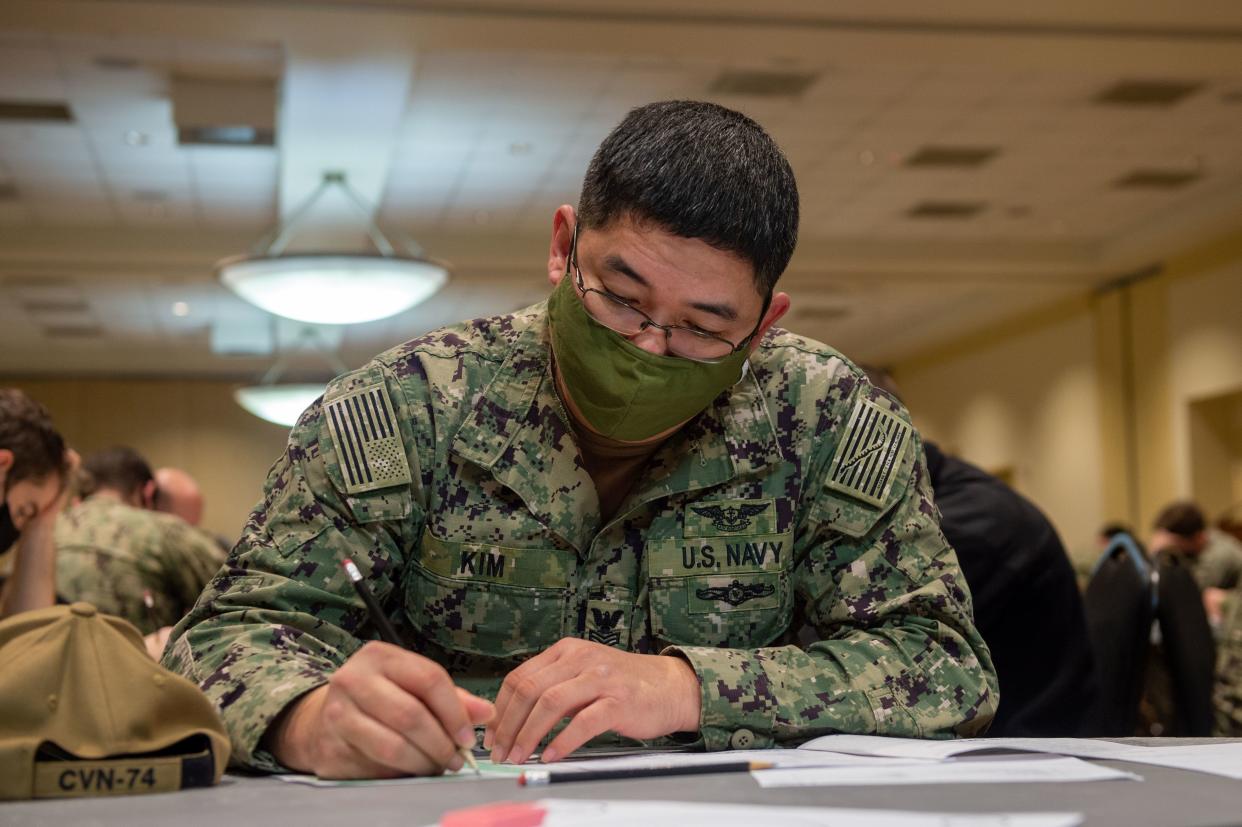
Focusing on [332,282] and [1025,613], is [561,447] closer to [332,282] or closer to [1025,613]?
[1025,613]

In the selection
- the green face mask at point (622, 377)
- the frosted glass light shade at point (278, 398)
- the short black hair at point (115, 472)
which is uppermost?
the frosted glass light shade at point (278, 398)

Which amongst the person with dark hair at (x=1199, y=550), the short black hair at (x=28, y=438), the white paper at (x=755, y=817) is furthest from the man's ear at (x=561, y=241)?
the person with dark hair at (x=1199, y=550)

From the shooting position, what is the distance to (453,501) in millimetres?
1736

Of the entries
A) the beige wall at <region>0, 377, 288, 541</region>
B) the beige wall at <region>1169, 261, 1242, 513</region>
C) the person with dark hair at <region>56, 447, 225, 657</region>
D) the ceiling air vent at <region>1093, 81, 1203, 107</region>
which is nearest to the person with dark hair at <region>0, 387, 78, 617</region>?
the person with dark hair at <region>56, 447, 225, 657</region>

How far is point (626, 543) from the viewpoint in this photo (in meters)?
1.81

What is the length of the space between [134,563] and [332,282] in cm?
368

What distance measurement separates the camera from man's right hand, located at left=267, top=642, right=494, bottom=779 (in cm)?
124

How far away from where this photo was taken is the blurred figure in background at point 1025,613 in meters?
2.79

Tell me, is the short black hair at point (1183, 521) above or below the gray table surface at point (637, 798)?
above

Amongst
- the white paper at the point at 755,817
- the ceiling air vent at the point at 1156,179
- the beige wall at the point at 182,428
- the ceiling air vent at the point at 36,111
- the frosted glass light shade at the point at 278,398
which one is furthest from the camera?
the beige wall at the point at 182,428

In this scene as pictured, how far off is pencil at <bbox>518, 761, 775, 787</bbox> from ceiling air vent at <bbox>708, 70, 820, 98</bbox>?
7.31 m

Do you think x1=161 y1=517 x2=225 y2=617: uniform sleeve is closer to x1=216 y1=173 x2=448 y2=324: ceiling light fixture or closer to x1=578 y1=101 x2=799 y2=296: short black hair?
x1=578 y1=101 x2=799 y2=296: short black hair

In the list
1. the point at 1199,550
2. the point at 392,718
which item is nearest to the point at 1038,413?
the point at 1199,550

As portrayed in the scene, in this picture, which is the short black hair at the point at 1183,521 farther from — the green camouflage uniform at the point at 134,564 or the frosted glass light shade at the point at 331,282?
the green camouflage uniform at the point at 134,564
